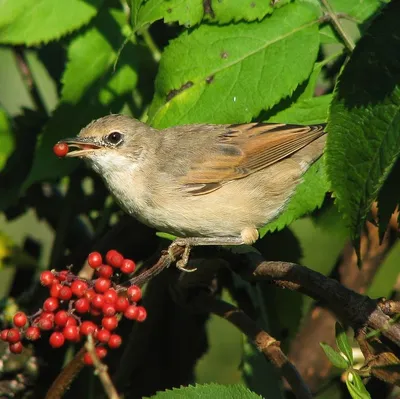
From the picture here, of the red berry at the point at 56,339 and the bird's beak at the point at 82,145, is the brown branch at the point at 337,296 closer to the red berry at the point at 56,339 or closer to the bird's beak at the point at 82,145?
the red berry at the point at 56,339

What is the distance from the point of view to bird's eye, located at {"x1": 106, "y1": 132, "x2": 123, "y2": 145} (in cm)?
414

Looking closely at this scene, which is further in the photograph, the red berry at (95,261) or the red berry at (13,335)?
the red berry at (95,261)

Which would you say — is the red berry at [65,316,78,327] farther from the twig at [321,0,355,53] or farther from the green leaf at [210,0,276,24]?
the twig at [321,0,355,53]

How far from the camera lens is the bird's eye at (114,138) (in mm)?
4137

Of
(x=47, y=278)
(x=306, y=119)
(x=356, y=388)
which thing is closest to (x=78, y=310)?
(x=47, y=278)

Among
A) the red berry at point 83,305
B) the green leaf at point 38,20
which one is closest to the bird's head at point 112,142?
the green leaf at point 38,20

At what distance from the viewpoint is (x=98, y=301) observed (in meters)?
2.60

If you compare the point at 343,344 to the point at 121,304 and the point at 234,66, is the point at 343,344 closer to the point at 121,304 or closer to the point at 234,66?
the point at 121,304

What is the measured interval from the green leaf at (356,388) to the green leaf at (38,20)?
6.56 feet

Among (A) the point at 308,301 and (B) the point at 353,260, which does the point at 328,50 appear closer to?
(B) the point at 353,260

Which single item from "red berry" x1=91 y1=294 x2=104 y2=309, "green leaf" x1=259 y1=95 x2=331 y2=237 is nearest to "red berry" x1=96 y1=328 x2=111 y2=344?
"red berry" x1=91 y1=294 x2=104 y2=309

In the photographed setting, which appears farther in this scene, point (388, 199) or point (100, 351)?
point (388, 199)

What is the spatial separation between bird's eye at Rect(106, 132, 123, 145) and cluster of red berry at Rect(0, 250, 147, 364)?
1.49 metres

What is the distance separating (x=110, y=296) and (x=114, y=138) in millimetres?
1740
